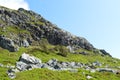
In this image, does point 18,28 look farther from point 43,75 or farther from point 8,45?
point 43,75

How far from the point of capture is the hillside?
7112 cm

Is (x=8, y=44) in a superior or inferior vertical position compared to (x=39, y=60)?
superior

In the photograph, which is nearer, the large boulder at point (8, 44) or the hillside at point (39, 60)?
the hillside at point (39, 60)

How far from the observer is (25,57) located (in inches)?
3433

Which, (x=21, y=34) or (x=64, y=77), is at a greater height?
(x=21, y=34)

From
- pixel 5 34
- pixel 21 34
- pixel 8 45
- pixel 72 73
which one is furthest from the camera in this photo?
pixel 21 34

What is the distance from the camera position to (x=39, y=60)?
93188 millimetres

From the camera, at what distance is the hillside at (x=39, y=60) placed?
71.1 m

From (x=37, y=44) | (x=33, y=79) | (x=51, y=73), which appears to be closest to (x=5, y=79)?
(x=33, y=79)

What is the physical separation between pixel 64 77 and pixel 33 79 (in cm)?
971

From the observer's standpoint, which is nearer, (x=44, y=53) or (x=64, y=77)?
(x=64, y=77)

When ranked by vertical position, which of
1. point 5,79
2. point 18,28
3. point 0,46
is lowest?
point 5,79

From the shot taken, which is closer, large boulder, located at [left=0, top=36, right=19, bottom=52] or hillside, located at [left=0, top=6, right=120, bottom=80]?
hillside, located at [left=0, top=6, right=120, bottom=80]

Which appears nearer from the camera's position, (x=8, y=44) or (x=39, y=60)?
(x=39, y=60)
